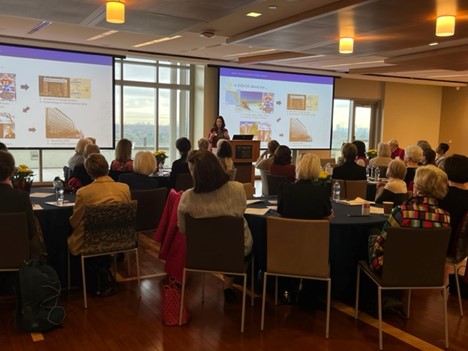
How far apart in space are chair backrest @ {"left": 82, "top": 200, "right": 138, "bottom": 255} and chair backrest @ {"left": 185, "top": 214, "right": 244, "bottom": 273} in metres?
0.72

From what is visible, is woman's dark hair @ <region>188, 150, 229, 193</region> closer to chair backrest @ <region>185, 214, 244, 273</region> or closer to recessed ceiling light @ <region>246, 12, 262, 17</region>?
chair backrest @ <region>185, 214, 244, 273</region>

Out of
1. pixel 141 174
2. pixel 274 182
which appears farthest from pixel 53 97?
pixel 274 182

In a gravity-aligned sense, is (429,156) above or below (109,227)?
above

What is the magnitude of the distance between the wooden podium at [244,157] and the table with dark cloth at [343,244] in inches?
208

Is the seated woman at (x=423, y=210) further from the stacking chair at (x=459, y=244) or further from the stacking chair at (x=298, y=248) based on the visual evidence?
the stacking chair at (x=459, y=244)

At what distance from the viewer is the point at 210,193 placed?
3.47 m

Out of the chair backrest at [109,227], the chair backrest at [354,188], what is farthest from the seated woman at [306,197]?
the chair backrest at [354,188]

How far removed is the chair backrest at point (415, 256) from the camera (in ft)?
10.3

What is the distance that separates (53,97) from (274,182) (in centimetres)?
583

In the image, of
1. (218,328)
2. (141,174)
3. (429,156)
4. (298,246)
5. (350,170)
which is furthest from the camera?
A: (429,156)

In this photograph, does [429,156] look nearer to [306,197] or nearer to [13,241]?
[306,197]

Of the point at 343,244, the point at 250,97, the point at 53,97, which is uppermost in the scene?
the point at 250,97

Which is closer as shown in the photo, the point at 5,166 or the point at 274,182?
the point at 5,166

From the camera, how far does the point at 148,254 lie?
17.9ft
